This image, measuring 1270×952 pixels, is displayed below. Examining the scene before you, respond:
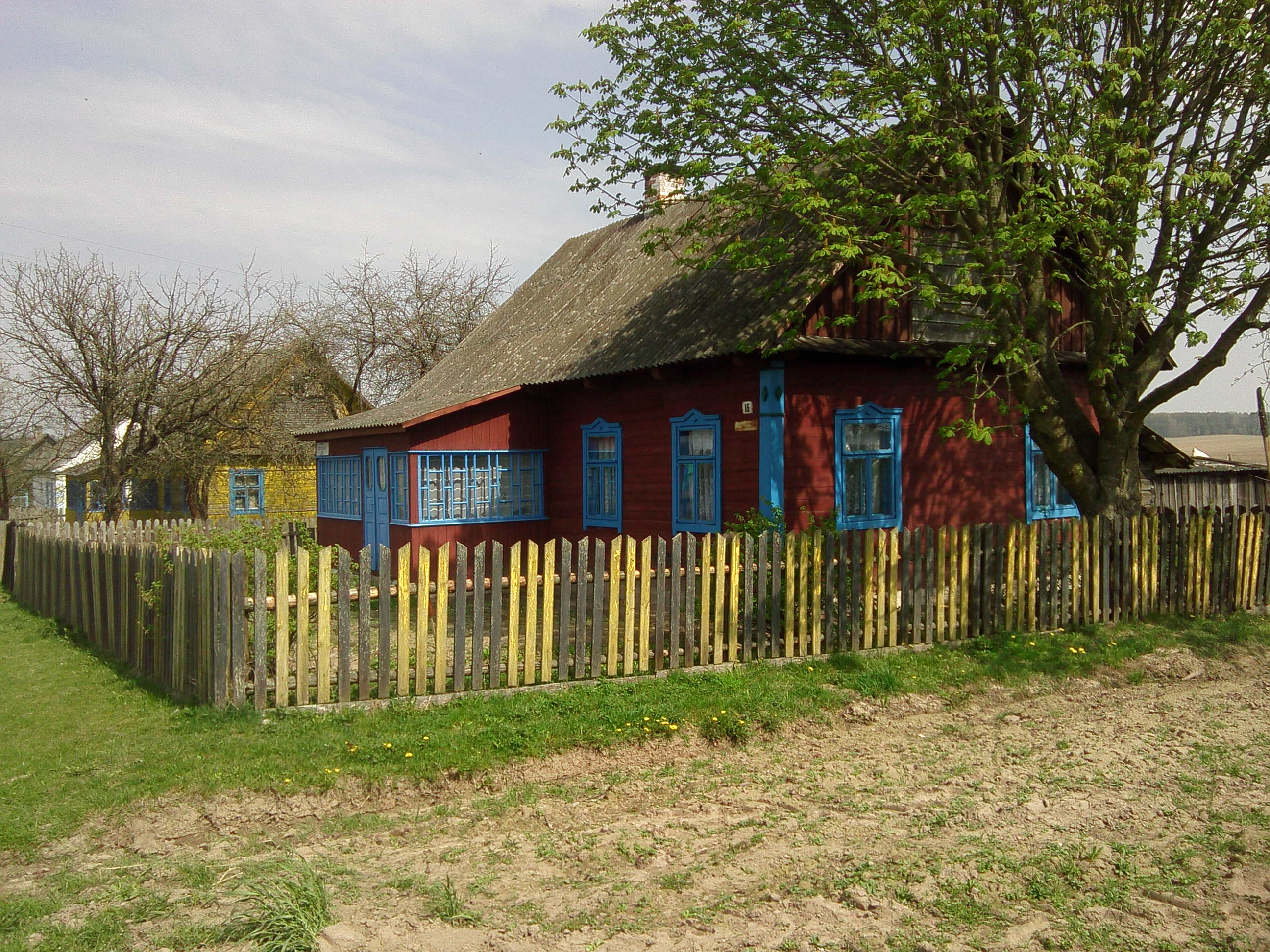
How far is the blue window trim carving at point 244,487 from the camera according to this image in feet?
91.0

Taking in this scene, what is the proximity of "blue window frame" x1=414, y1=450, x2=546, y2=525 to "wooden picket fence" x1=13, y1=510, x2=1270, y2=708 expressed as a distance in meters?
2.88

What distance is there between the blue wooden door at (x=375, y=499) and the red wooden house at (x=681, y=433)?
44 millimetres

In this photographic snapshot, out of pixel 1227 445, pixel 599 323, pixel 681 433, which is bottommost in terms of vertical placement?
pixel 681 433

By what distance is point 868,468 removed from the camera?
13.2 metres

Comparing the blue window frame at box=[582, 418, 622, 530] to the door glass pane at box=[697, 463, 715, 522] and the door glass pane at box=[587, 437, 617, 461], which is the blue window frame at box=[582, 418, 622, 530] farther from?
the door glass pane at box=[697, 463, 715, 522]

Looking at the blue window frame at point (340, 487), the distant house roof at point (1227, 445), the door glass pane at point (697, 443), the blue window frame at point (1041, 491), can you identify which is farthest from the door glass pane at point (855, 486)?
the distant house roof at point (1227, 445)

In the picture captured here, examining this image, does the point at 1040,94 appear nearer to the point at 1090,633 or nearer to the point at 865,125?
the point at 865,125

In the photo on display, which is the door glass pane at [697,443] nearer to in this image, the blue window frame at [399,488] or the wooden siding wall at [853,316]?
the wooden siding wall at [853,316]

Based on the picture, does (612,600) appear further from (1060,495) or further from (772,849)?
(1060,495)

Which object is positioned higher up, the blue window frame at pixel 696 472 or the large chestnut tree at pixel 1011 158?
the large chestnut tree at pixel 1011 158

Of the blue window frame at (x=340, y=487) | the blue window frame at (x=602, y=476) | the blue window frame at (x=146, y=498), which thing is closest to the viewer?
the blue window frame at (x=602, y=476)

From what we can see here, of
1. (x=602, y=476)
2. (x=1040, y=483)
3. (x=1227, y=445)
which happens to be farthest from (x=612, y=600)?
(x=1227, y=445)

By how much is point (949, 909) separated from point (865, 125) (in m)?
8.98

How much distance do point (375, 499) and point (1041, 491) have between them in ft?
36.3
